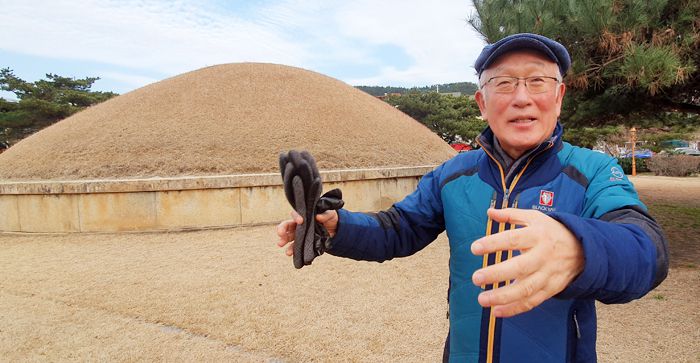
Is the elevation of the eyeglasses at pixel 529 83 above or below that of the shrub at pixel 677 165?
above

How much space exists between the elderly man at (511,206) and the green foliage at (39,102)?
2481 cm

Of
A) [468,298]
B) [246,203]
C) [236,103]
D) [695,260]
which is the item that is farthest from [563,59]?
[236,103]

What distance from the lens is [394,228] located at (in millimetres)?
1450

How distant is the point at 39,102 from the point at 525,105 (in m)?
25.3

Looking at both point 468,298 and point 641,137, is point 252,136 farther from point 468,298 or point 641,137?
Answer: point 641,137

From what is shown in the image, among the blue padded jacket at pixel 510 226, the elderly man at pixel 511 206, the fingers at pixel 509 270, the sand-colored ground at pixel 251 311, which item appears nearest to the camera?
the fingers at pixel 509 270

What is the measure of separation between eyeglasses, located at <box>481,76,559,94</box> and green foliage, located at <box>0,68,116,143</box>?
82.3 ft

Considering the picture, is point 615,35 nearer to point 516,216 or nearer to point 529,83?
point 529,83

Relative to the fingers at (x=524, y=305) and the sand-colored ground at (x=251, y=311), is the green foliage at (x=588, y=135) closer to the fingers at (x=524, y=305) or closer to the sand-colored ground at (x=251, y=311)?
the sand-colored ground at (x=251, y=311)

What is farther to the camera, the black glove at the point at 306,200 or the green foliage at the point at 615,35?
the green foliage at the point at 615,35

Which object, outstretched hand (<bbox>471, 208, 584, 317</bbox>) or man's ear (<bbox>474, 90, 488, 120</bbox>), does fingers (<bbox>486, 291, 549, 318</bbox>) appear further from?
man's ear (<bbox>474, 90, 488, 120</bbox>)

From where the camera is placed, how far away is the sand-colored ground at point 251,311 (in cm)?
283

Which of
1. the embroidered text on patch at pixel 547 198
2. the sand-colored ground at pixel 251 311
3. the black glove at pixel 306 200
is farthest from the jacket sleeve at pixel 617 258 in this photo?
the sand-colored ground at pixel 251 311

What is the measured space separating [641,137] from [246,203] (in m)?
23.0
